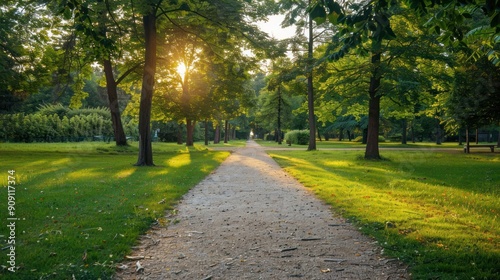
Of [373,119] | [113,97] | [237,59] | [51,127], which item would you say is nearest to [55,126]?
[51,127]

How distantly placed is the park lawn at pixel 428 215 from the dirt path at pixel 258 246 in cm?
38

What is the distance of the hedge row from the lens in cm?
3244

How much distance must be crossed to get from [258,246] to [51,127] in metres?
37.9

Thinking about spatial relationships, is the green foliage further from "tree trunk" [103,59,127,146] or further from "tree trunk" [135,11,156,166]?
"tree trunk" [135,11,156,166]

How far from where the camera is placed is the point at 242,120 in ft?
198

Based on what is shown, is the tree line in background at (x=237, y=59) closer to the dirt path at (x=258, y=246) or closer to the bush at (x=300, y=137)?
the dirt path at (x=258, y=246)

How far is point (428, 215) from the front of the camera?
246 inches

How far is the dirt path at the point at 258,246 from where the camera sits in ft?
12.2

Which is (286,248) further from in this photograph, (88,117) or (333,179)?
(88,117)

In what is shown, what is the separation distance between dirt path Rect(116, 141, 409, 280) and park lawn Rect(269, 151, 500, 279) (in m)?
0.38

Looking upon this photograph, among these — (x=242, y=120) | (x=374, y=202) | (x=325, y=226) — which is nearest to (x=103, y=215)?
(x=325, y=226)

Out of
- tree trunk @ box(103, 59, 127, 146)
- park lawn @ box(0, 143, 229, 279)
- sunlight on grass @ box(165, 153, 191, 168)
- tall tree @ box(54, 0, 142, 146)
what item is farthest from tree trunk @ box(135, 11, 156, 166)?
tree trunk @ box(103, 59, 127, 146)

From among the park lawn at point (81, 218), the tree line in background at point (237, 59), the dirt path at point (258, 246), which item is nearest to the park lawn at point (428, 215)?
the dirt path at point (258, 246)

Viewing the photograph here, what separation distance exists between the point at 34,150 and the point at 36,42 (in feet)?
23.0
